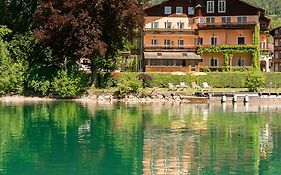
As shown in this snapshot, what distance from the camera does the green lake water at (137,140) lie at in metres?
22.7

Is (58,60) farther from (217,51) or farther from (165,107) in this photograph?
(217,51)

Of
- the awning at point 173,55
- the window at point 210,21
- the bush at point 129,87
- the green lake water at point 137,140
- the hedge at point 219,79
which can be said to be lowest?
the green lake water at point 137,140

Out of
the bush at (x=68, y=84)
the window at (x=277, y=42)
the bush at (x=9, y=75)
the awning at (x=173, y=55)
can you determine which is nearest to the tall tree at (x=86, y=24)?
the bush at (x=68, y=84)

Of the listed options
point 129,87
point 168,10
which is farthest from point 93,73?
point 168,10

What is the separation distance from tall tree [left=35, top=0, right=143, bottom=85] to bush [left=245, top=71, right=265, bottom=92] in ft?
37.8

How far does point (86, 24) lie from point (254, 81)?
55.3ft

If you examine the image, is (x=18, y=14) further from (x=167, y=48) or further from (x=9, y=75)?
(x=167, y=48)

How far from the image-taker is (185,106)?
50.5m

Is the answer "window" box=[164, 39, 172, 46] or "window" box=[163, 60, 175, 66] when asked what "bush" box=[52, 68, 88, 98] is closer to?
"window" box=[163, 60, 175, 66]

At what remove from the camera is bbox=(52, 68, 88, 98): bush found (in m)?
55.3

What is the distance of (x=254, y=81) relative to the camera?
57.8 meters

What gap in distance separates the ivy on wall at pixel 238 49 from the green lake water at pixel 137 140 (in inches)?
867

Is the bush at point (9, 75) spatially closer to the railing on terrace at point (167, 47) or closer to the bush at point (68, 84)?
the bush at point (68, 84)

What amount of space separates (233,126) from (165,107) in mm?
13962
